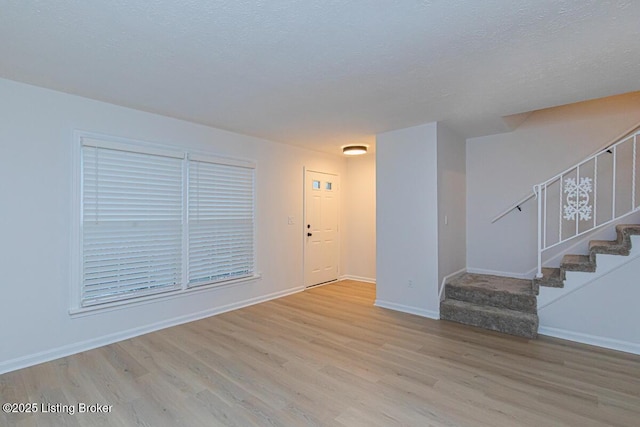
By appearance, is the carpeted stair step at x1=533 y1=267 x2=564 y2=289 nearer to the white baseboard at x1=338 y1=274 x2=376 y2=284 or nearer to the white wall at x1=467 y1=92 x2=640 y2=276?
the white wall at x1=467 y1=92 x2=640 y2=276

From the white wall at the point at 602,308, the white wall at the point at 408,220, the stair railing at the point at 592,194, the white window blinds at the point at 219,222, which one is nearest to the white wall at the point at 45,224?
the white window blinds at the point at 219,222

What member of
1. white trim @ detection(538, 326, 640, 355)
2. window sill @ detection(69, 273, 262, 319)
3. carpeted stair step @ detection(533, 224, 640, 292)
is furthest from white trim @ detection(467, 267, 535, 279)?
window sill @ detection(69, 273, 262, 319)

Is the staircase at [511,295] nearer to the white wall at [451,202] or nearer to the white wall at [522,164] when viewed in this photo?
the white wall at [451,202]

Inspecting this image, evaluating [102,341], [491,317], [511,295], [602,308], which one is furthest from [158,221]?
[602,308]

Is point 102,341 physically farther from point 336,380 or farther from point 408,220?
point 408,220

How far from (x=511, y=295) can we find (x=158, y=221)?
428cm

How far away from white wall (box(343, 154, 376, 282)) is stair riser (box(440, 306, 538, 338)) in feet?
7.12

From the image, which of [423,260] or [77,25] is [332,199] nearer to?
[423,260]

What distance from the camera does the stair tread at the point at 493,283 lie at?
3.82m

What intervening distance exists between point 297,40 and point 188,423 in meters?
2.62

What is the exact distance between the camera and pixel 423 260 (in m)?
4.12

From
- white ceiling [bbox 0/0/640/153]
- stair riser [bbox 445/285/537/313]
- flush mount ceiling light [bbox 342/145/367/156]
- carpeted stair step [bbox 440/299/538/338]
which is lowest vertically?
carpeted stair step [bbox 440/299/538/338]

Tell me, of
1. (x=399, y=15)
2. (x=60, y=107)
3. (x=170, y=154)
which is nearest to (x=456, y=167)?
(x=399, y=15)

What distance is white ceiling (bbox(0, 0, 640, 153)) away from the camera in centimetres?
179
